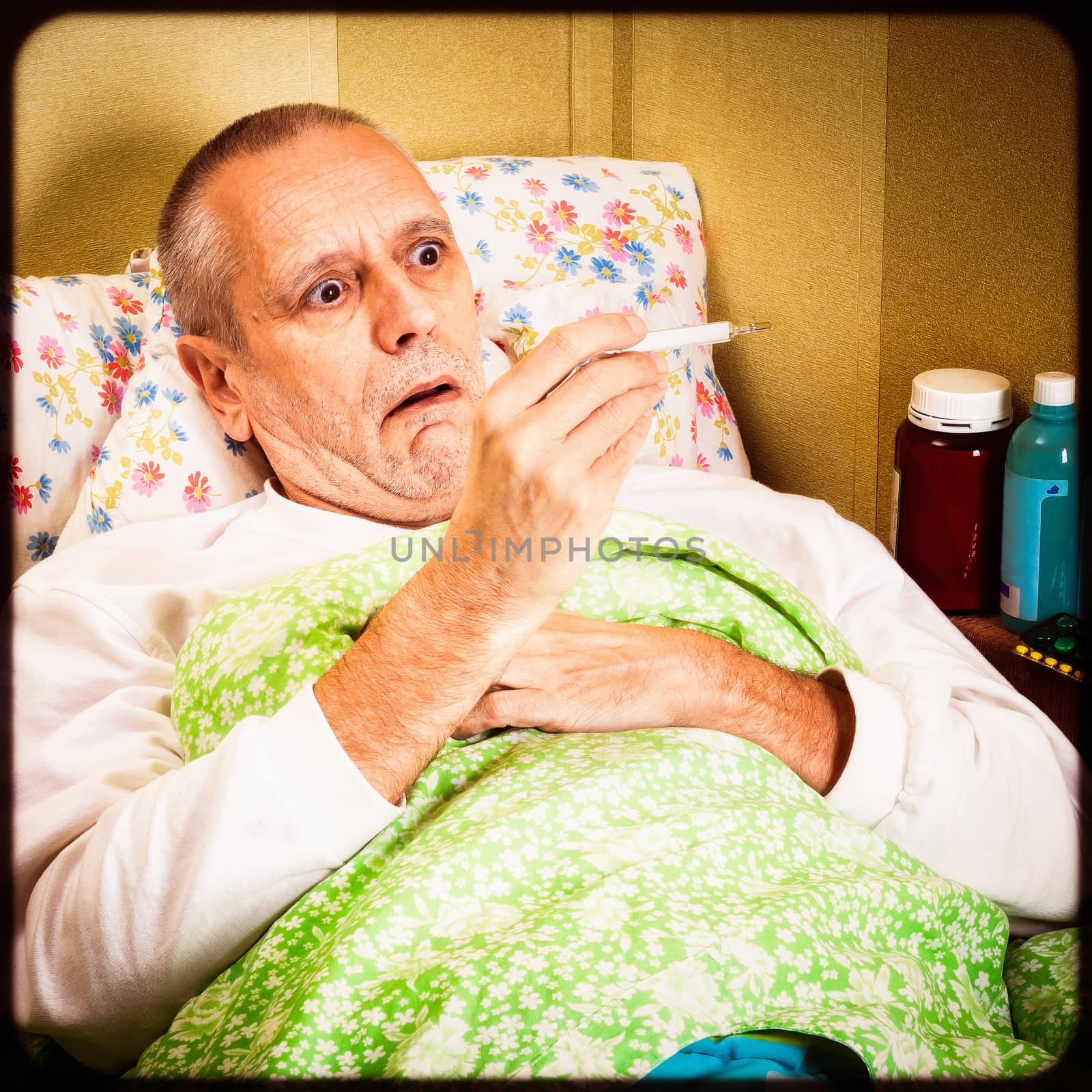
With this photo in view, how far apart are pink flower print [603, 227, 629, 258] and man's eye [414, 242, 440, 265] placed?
0.43 meters

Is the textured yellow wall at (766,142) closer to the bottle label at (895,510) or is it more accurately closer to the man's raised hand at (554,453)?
the bottle label at (895,510)

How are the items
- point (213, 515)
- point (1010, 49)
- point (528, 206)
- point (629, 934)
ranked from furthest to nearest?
point (528, 206) → point (213, 515) → point (1010, 49) → point (629, 934)

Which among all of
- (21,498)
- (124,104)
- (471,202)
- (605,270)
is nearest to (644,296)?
(605,270)

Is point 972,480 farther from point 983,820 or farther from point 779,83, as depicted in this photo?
point 779,83

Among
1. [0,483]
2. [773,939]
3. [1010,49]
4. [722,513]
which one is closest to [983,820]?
[773,939]

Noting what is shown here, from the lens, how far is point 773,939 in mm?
696

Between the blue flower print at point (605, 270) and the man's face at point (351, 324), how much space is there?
0.40 m

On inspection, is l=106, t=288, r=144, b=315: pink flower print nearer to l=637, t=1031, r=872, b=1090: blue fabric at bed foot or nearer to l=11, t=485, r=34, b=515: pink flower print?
l=11, t=485, r=34, b=515: pink flower print

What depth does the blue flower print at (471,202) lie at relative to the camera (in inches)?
58.1

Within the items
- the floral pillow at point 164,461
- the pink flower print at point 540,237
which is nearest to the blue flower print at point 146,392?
the floral pillow at point 164,461

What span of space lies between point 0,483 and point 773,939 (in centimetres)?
105

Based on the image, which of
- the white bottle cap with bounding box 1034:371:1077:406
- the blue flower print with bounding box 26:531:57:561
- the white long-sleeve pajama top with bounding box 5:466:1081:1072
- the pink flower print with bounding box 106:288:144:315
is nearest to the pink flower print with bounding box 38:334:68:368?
the pink flower print with bounding box 106:288:144:315

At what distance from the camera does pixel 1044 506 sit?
1.02 m

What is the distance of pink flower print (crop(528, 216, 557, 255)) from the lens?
1486 millimetres
